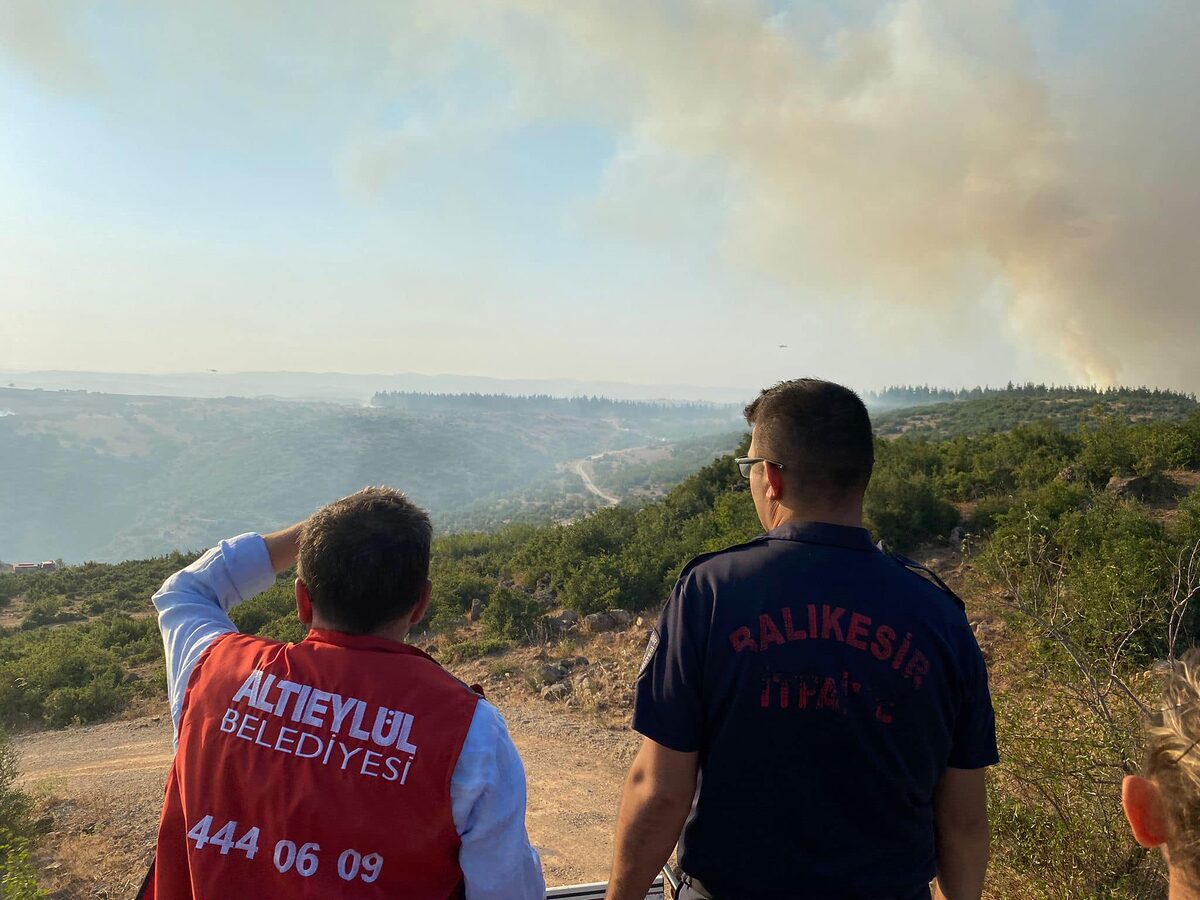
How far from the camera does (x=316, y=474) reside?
97.0m

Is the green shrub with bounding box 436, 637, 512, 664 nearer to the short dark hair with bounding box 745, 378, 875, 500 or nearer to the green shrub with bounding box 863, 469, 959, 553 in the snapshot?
the green shrub with bounding box 863, 469, 959, 553

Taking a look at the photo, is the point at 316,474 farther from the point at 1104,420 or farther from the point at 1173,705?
the point at 1173,705

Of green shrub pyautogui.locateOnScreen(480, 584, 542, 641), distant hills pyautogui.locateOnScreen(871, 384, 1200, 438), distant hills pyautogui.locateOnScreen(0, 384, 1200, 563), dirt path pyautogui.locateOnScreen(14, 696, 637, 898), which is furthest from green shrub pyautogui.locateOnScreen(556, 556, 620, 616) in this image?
distant hills pyautogui.locateOnScreen(0, 384, 1200, 563)

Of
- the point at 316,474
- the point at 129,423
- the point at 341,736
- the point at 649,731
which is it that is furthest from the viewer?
the point at 129,423

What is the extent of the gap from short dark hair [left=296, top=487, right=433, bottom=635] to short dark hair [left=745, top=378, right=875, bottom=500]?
972 mm

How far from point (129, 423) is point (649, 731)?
475ft

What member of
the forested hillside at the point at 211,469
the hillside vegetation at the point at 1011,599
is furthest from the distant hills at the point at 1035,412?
the forested hillside at the point at 211,469

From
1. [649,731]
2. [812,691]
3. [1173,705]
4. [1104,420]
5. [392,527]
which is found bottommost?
[649,731]

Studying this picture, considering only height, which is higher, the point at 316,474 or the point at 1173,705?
the point at 1173,705

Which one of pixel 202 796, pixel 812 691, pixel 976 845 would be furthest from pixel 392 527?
pixel 976 845

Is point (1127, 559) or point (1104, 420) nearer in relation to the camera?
point (1127, 559)

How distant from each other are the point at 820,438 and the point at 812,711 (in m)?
0.68

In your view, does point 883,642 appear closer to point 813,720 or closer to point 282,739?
point 813,720

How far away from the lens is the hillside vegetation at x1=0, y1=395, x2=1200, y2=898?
11.8ft
